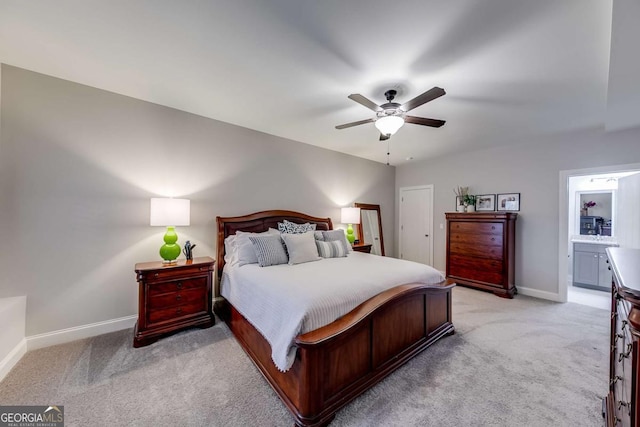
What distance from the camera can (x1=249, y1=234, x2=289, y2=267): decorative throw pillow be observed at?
2711 millimetres

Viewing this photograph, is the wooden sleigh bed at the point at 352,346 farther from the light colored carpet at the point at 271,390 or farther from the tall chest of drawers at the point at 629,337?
the tall chest of drawers at the point at 629,337

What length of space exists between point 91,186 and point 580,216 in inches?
312

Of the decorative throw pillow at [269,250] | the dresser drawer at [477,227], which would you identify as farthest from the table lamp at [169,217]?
the dresser drawer at [477,227]

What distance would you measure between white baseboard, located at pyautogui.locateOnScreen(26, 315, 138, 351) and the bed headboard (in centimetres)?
108

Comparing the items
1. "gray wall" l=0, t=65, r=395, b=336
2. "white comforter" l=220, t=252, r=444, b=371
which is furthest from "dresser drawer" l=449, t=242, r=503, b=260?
"gray wall" l=0, t=65, r=395, b=336

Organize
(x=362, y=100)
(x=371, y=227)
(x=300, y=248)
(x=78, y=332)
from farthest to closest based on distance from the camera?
(x=371, y=227) → (x=300, y=248) → (x=78, y=332) → (x=362, y=100)

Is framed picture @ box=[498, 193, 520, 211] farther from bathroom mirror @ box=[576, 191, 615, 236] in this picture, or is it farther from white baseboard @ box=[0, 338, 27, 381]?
white baseboard @ box=[0, 338, 27, 381]

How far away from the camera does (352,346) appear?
1733 millimetres

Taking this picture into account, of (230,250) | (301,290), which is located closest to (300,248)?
(230,250)

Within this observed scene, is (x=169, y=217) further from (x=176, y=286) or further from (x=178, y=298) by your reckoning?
(x=178, y=298)

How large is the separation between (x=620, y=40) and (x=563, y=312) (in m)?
3.26

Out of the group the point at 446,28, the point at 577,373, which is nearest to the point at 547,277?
the point at 577,373

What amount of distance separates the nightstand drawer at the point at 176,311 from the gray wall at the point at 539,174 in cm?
489

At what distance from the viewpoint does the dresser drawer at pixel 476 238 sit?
3965 millimetres
